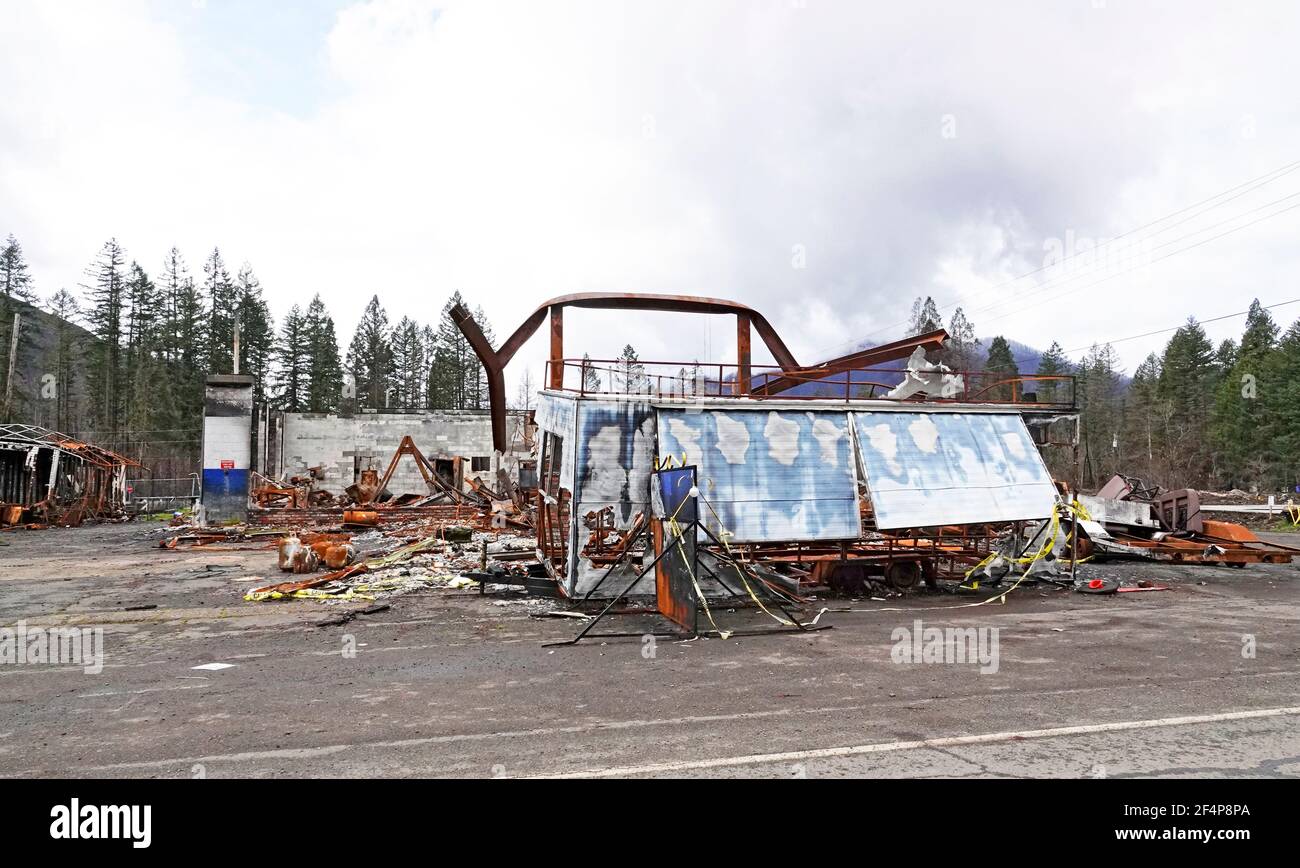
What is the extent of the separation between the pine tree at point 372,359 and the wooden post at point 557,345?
61.5 meters

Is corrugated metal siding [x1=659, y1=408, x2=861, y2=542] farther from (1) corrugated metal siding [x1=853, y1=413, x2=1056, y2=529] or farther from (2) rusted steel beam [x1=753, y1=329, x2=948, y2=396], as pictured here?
(2) rusted steel beam [x1=753, y1=329, x2=948, y2=396]

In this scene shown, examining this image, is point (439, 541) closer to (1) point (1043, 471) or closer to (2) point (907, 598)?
(2) point (907, 598)

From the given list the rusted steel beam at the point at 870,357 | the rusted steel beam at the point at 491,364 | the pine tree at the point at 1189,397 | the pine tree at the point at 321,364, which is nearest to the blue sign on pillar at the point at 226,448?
the rusted steel beam at the point at 491,364

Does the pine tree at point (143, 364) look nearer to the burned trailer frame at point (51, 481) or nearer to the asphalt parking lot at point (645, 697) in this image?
the burned trailer frame at point (51, 481)

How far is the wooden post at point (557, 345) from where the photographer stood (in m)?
14.3

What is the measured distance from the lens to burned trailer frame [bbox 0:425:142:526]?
29.6m

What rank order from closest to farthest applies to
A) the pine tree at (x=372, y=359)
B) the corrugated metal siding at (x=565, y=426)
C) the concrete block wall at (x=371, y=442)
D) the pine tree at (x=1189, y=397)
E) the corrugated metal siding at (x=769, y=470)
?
the corrugated metal siding at (x=565, y=426) → the corrugated metal siding at (x=769, y=470) → the concrete block wall at (x=371, y=442) → the pine tree at (x=1189, y=397) → the pine tree at (x=372, y=359)

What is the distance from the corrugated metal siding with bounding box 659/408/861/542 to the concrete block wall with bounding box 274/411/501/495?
27.7 m

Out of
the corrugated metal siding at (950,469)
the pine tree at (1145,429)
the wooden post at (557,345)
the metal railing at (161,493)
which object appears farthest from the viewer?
the pine tree at (1145,429)

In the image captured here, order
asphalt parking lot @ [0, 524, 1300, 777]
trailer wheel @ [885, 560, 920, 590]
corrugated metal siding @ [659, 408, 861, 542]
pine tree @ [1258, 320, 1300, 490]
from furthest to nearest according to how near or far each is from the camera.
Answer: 1. pine tree @ [1258, 320, 1300, 490]
2. trailer wheel @ [885, 560, 920, 590]
3. corrugated metal siding @ [659, 408, 861, 542]
4. asphalt parking lot @ [0, 524, 1300, 777]

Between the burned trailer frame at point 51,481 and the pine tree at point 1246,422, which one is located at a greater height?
the pine tree at point 1246,422

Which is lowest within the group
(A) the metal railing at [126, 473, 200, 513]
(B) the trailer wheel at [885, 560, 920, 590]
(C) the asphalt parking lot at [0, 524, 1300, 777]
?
(C) the asphalt parking lot at [0, 524, 1300, 777]

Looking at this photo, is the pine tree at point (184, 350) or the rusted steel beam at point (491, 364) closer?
the rusted steel beam at point (491, 364)

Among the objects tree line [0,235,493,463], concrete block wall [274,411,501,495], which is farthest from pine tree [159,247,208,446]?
concrete block wall [274,411,501,495]
